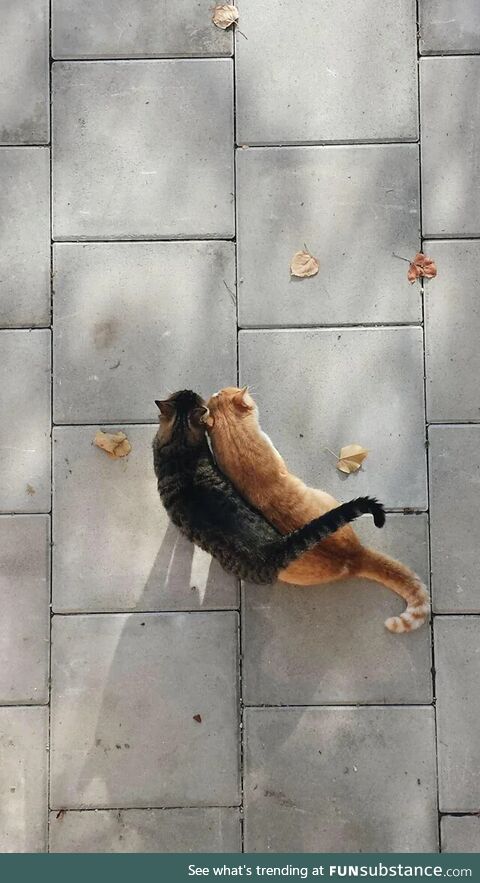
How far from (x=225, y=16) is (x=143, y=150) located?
0.85 m

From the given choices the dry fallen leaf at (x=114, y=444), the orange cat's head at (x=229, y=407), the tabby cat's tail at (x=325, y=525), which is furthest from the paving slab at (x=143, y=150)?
the tabby cat's tail at (x=325, y=525)

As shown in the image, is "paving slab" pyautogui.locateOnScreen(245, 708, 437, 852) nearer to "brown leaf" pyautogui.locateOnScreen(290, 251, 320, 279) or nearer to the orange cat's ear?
the orange cat's ear

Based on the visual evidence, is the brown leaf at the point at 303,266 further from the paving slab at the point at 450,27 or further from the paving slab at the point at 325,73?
the paving slab at the point at 450,27

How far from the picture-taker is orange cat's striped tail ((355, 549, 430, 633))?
391 centimetres

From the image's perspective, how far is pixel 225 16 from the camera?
4375mm

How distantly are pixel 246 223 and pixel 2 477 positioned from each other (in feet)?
6.16

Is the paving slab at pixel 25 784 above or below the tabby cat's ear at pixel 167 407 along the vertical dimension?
below

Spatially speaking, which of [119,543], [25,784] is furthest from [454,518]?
[25,784]

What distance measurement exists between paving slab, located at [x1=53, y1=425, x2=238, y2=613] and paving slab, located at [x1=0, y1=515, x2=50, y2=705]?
0.09m

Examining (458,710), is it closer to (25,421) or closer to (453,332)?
(453,332)

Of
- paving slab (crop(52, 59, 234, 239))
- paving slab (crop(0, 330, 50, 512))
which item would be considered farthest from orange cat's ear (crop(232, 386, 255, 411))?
paving slab (crop(0, 330, 50, 512))

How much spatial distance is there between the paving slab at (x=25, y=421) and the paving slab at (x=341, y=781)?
1.63 meters

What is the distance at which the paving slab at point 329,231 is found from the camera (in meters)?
4.32
